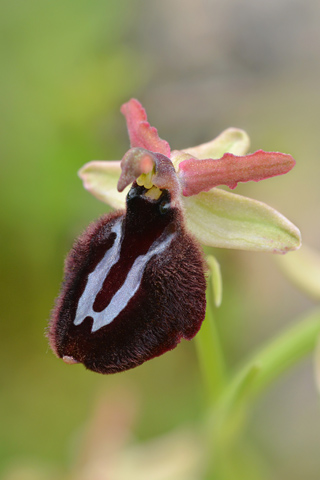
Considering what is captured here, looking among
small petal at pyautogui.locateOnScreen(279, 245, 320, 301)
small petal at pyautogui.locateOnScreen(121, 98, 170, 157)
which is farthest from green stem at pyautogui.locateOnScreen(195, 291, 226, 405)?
small petal at pyautogui.locateOnScreen(121, 98, 170, 157)

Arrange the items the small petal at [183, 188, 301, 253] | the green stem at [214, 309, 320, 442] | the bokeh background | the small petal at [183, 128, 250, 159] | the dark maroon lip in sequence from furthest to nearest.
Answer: the bokeh background → the green stem at [214, 309, 320, 442] → the small petal at [183, 128, 250, 159] → the small petal at [183, 188, 301, 253] → the dark maroon lip

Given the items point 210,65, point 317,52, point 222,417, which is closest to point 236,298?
point 222,417

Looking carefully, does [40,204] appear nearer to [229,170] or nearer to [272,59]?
[229,170]

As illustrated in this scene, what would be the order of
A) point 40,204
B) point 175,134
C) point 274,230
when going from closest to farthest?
point 274,230 < point 40,204 < point 175,134

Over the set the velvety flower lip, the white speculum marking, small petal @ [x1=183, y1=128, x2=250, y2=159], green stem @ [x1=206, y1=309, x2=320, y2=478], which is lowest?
green stem @ [x1=206, y1=309, x2=320, y2=478]

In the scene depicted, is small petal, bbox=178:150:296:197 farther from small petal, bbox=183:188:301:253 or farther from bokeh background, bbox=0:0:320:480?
bokeh background, bbox=0:0:320:480

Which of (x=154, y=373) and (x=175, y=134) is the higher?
(x=175, y=134)
